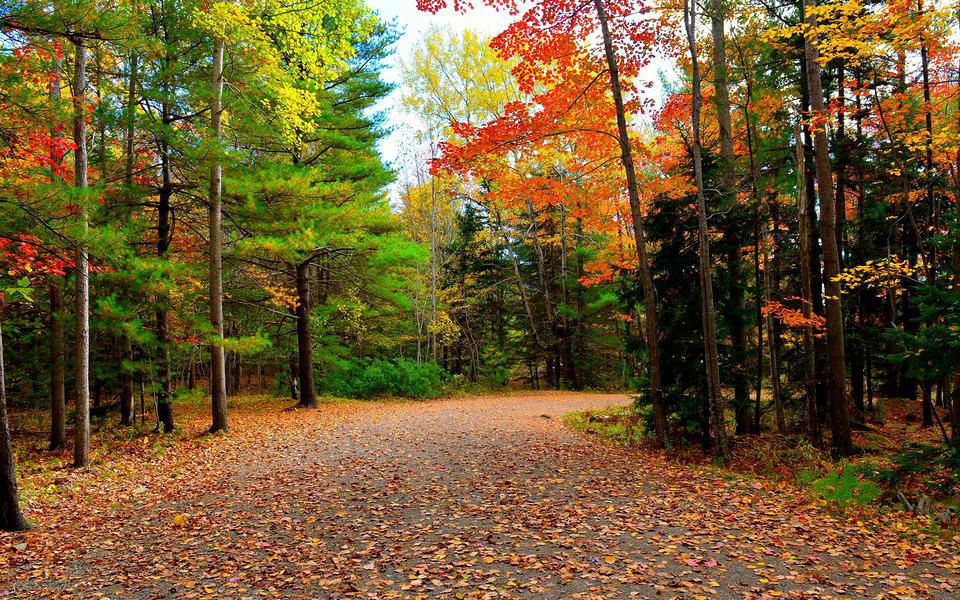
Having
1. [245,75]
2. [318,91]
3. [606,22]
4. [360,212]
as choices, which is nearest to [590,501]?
[606,22]

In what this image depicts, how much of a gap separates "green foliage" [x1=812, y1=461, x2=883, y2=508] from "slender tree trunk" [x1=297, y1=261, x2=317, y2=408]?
44.4 feet

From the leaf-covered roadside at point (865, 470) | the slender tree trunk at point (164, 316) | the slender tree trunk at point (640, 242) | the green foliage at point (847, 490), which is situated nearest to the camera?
the leaf-covered roadside at point (865, 470)

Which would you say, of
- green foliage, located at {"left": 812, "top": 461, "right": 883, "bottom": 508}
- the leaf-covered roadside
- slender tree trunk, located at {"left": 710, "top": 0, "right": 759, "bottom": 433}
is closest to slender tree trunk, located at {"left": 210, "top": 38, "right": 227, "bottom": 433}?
the leaf-covered roadside

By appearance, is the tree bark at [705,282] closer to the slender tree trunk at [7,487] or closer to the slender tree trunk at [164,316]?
the slender tree trunk at [7,487]

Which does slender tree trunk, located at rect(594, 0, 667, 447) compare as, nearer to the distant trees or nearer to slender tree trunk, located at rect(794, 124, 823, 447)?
the distant trees

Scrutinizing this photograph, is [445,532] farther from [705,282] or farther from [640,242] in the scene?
[640,242]

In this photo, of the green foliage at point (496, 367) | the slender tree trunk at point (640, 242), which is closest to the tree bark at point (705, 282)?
the slender tree trunk at point (640, 242)

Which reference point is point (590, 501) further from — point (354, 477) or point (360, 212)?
point (360, 212)

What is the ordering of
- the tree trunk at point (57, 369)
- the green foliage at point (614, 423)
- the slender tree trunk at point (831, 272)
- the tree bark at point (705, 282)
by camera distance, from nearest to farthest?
the tree bark at point (705, 282), the slender tree trunk at point (831, 272), the tree trunk at point (57, 369), the green foliage at point (614, 423)

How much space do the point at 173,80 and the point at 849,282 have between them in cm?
1398

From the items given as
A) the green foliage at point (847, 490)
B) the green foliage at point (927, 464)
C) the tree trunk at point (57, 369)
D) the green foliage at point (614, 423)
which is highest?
the tree trunk at point (57, 369)

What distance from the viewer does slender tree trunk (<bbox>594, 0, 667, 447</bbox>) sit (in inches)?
346

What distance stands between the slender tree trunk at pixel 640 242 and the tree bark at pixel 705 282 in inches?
35.5

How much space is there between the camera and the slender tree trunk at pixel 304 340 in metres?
15.8
